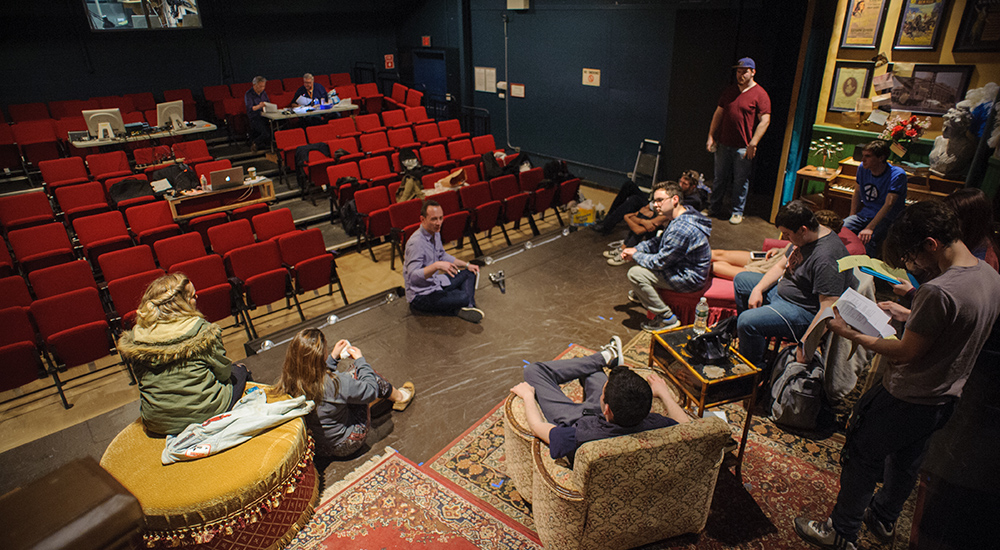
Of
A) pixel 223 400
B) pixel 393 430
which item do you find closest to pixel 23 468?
pixel 223 400

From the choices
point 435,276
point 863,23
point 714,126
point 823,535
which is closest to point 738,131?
point 714,126

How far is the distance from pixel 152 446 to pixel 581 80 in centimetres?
872

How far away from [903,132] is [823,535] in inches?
187

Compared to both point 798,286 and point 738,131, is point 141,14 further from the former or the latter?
point 798,286

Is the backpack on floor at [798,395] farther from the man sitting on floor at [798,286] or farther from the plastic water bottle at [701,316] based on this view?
the plastic water bottle at [701,316]

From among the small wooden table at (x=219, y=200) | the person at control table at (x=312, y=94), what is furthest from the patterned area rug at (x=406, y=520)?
the person at control table at (x=312, y=94)

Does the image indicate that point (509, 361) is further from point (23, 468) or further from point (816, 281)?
point (23, 468)

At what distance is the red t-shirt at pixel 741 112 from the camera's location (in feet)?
20.3

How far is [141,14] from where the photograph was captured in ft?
33.4

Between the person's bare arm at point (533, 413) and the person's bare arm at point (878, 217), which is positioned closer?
the person's bare arm at point (533, 413)

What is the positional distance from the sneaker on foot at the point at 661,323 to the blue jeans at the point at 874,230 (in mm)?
2092

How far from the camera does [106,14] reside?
9930 mm

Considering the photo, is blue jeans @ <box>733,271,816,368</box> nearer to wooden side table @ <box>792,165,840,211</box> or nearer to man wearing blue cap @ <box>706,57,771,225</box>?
wooden side table @ <box>792,165,840,211</box>

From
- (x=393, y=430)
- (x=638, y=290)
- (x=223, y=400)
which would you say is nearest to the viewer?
(x=223, y=400)
